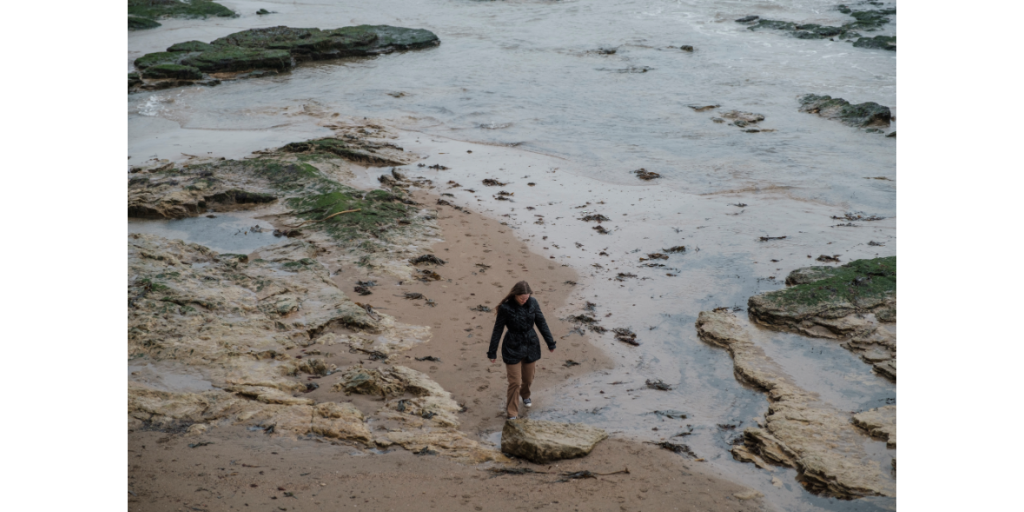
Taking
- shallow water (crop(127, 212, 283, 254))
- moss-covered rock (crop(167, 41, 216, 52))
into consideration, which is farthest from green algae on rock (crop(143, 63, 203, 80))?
shallow water (crop(127, 212, 283, 254))

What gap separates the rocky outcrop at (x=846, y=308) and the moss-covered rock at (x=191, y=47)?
25.6m

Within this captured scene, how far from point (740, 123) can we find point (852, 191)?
5972 mm

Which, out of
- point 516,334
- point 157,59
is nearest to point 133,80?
point 157,59

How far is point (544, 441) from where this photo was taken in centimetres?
615

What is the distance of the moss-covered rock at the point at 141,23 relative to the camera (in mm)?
31922

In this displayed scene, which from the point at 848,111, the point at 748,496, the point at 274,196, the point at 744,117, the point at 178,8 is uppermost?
the point at 178,8

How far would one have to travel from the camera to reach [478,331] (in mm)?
8898

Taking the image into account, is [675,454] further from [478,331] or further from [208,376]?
[208,376]

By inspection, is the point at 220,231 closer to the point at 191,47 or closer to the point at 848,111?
the point at 848,111

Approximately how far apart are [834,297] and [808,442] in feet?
11.4

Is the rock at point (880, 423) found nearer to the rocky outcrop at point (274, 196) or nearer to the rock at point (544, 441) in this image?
the rock at point (544, 441)

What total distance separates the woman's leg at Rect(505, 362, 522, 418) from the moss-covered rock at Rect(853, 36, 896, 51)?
29.0 meters

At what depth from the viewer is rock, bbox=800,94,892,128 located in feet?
64.7

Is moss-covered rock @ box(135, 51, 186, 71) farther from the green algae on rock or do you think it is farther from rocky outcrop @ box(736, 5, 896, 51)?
rocky outcrop @ box(736, 5, 896, 51)
